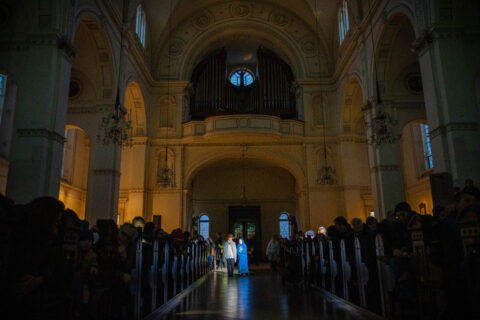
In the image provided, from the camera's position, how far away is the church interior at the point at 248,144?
13.7ft

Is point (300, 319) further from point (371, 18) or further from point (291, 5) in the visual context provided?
point (291, 5)

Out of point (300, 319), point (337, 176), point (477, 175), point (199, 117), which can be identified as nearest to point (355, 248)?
point (300, 319)

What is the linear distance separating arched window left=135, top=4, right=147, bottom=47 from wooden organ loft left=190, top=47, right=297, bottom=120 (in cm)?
339

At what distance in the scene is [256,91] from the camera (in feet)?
66.1

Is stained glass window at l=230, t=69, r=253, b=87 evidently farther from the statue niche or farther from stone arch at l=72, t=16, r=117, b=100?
stone arch at l=72, t=16, r=117, b=100

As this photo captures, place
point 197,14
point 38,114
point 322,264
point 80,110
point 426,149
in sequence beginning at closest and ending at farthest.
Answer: point 322,264
point 38,114
point 80,110
point 426,149
point 197,14

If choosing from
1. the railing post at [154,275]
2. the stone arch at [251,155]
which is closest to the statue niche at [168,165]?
the stone arch at [251,155]

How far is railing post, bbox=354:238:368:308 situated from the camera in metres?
5.36

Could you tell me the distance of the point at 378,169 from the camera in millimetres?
12578

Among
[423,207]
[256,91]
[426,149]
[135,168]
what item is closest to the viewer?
[423,207]

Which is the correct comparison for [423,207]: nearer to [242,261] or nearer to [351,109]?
[351,109]

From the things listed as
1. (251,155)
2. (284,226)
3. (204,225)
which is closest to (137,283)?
(251,155)

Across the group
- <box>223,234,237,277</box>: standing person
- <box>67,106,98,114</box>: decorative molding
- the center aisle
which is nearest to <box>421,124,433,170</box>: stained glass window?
<box>223,234,237,277</box>: standing person

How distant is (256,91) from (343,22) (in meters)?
5.84
